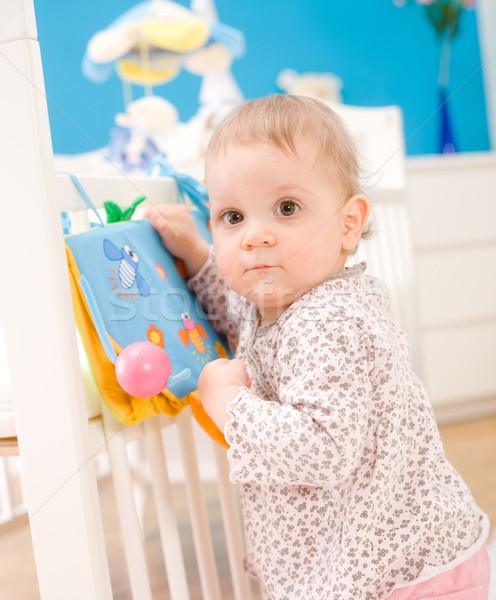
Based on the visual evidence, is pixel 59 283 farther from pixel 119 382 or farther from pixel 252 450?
pixel 252 450

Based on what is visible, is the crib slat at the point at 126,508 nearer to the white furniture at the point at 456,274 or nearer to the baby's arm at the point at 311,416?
the baby's arm at the point at 311,416

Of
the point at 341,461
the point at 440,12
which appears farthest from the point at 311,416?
the point at 440,12

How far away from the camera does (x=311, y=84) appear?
119 inches

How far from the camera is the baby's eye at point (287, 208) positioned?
0.74 m

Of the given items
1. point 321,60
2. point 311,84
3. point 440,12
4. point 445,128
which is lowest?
point 445,128

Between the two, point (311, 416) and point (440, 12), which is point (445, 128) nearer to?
point (440, 12)

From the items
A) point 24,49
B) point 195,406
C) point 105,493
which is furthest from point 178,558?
point 105,493

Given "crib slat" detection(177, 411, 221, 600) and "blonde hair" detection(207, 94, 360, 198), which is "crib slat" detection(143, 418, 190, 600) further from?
"blonde hair" detection(207, 94, 360, 198)

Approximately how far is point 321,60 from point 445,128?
575 mm

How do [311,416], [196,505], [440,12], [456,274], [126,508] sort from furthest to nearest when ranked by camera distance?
1. [440,12]
2. [456,274]
3. [196,505]
4. [126,508]
5. [311,416]

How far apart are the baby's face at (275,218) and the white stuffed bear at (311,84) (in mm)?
2359

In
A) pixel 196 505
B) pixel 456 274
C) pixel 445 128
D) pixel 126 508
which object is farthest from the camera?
pixel 445 128

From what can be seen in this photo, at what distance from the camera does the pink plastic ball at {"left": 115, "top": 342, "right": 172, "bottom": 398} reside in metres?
0.69

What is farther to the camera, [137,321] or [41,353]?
[137,321]
